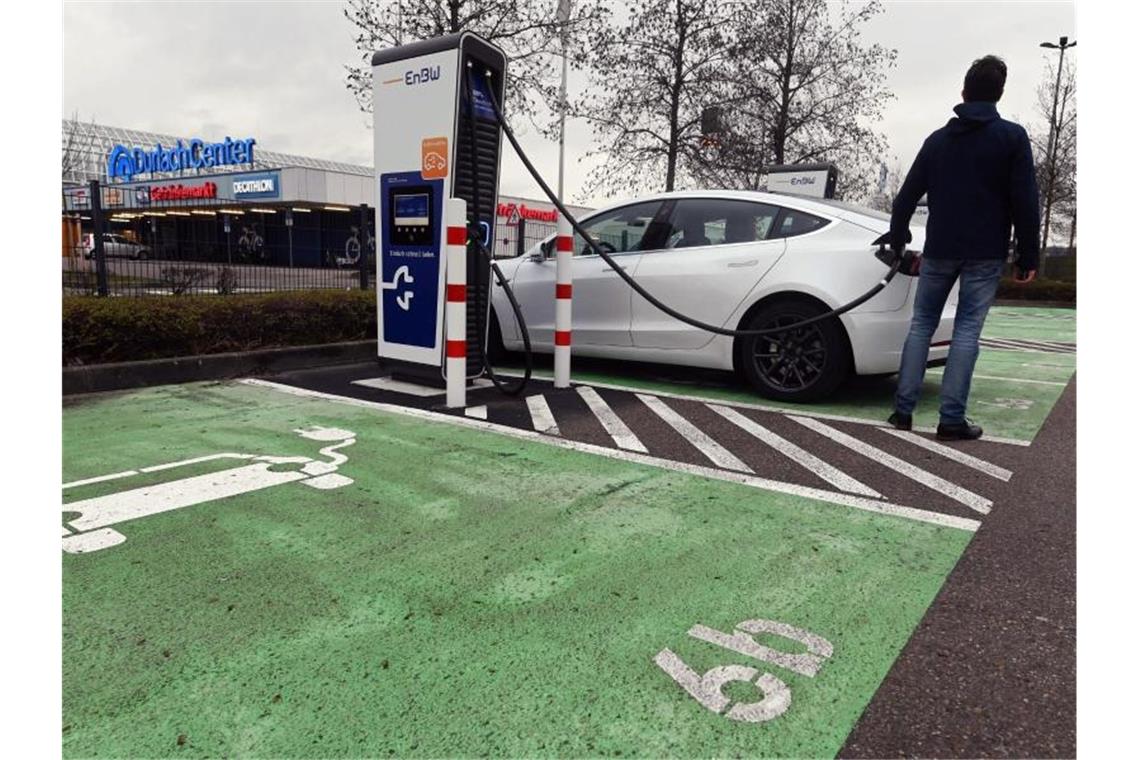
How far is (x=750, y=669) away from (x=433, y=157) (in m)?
4.69

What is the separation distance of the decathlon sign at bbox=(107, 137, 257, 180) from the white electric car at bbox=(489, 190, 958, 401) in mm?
38815

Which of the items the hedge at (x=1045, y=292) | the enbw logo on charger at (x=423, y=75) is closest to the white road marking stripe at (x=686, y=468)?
the enbw logo on charger at (x=423, y=75)

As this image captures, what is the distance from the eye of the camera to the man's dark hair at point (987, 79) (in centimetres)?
425

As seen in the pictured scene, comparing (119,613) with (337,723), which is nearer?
(337,723)

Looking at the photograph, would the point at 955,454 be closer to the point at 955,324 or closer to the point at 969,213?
the point at 955,324

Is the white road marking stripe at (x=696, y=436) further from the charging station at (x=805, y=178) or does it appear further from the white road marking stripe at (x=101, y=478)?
the charging station at (x=805, y=178)

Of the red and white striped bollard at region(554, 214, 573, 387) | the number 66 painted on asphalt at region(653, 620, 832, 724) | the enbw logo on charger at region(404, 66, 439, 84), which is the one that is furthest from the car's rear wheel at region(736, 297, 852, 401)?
the number 66 painted on asphalt at region(653, 620, 832, 724)

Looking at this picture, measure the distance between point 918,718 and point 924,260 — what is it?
3506 millimetres

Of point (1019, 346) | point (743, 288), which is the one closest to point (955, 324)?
point (743, 288)

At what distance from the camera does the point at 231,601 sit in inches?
91.7

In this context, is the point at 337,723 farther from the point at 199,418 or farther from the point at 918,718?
the point at 199,418

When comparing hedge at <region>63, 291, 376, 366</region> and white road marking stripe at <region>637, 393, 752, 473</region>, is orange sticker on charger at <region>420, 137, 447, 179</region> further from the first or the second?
hedge at <region>63, 291, 376, 366</region>

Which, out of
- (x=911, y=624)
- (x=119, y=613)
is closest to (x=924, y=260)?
(x=911, y=624)

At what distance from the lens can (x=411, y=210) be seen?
592cm
